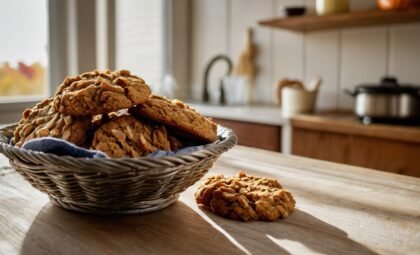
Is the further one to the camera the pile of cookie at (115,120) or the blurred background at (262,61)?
the blurred background at (262,61)

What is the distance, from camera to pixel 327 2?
2.46 meters

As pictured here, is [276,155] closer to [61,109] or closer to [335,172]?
[335,172]

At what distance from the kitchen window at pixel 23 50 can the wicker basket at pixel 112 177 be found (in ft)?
6.44

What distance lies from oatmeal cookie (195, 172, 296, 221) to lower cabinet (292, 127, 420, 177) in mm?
1326

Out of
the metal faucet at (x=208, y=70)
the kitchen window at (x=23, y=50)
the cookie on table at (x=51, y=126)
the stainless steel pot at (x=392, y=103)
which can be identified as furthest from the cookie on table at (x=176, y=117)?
the metal faucet at (x=208, y=70)

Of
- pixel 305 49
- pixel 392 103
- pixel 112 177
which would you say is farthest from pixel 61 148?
pixel 305 49

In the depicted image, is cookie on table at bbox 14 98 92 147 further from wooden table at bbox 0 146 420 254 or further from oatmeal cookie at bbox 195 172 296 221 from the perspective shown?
oatmeal cookie at bbox 195 172 296 221

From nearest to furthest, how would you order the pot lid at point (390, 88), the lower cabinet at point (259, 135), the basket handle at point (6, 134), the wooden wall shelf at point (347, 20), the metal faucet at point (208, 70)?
the basket handle at point (6, 134)
the pot lid at point (390, 88)
the wooden wall shelf at point (347, 20)
the lower cabinet at point (259, 135)
the metal faucet at point (208, 70)

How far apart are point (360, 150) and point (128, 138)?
1.63 m

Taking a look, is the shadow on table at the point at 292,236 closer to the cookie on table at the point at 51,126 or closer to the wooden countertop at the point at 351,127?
the cookie on table at the point at 51,126

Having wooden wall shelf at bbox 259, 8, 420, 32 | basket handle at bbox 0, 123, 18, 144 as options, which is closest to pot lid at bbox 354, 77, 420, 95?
wooden wall shelf at bbox 259, 8, 420, 32

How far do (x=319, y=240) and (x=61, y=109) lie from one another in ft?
1.56

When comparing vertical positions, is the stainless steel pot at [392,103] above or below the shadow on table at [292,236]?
above

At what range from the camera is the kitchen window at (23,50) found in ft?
8.13
